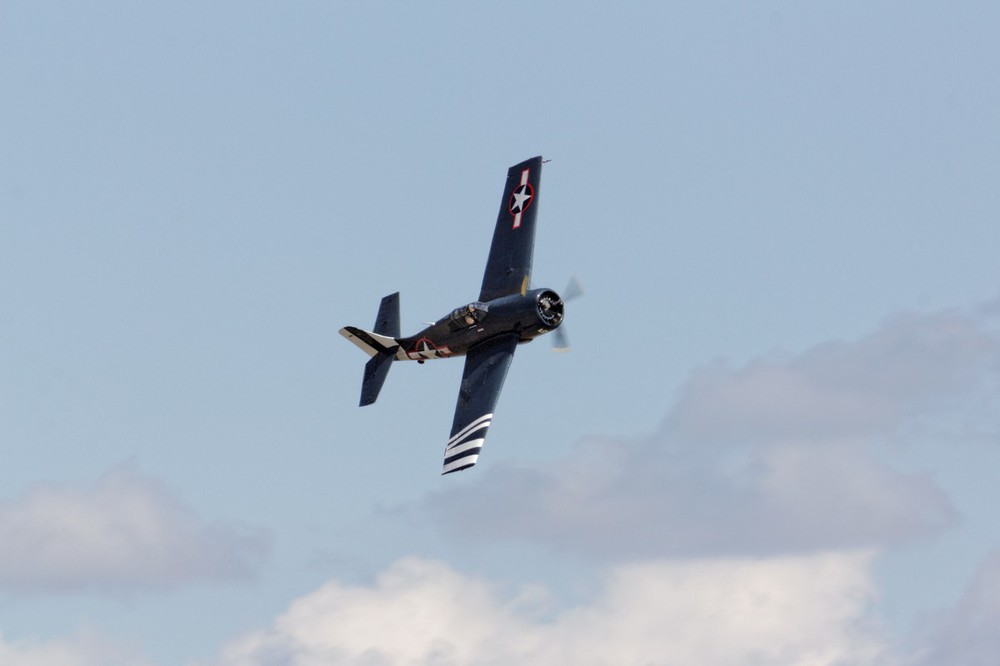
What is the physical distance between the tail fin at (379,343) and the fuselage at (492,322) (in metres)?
2.15

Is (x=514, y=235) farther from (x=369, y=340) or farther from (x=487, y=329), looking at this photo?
(x=369, y=340)

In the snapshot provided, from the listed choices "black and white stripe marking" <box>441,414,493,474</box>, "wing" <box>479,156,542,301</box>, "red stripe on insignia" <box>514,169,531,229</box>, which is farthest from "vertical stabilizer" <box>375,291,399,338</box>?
"black and white stripe marking" <box>441,414,493,474</box>

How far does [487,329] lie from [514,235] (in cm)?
549

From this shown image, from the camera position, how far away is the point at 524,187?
78625mm

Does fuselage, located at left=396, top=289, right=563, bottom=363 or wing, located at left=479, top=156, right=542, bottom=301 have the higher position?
wing, located at left=479, top=156, right=542, bottom=301

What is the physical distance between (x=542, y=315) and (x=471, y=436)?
226 inches

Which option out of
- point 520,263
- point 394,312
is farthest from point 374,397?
point 520,263

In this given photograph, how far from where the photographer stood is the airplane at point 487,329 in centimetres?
7175

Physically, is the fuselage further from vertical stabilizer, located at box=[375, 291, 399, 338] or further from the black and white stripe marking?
the black and white stripe marking

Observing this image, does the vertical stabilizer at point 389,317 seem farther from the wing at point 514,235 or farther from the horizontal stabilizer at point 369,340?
the wing at point 514,235

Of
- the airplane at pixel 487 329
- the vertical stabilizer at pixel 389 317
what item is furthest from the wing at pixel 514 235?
the vertical stabilizer at pixel 389 317

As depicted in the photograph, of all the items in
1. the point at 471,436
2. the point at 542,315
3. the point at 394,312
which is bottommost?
the point at 471,436

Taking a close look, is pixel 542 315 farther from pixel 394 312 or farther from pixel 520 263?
pixel 394 312

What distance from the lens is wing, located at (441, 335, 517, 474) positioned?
69.8m
